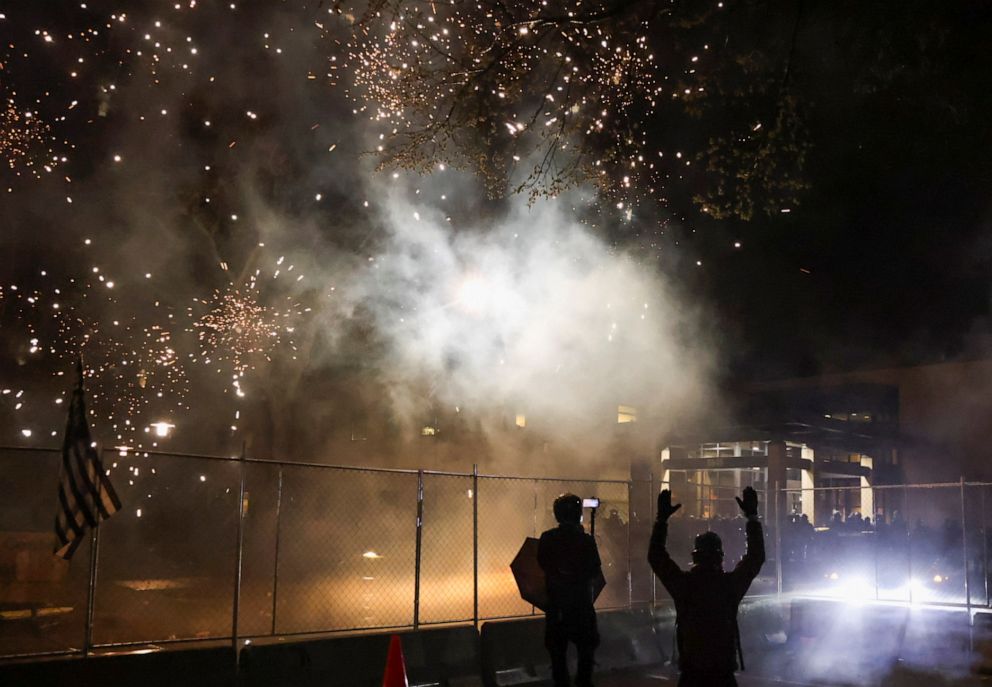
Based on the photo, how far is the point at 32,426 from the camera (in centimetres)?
1830

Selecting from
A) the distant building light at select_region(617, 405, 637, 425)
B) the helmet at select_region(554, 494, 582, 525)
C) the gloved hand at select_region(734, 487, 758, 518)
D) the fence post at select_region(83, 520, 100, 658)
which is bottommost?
the fence post at select_region(83, 520, 100, 658)

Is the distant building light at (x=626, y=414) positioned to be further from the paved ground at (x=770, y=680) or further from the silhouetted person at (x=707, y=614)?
the silhouetted person at (x=707, y=614)

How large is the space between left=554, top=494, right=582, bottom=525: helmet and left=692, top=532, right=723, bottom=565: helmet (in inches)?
69.1

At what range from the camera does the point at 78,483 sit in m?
6.13

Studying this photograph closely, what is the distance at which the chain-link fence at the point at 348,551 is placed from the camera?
1180 centimetres

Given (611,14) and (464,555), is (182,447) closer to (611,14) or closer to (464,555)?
(464,555)

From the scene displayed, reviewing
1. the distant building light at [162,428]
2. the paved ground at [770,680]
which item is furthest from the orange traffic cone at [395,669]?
the distant building light at [162,428]

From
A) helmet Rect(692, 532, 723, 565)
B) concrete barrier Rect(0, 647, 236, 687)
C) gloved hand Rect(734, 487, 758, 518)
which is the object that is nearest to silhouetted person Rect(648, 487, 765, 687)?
helmet Rect(692, 532, 723, 565)

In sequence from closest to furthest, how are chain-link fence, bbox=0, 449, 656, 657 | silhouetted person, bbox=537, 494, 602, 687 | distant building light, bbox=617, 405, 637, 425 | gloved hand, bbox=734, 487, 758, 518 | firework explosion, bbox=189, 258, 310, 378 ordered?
gloved hand, bbox=734, 487, 758, 518 < silhouetted person, bbox=537, 494, 602, 687 < chain-link fence, bbox=0, 449, 656, 657 < firework explosion, bbox=189, 258, 310, 378 < distant building light, bbox=617, 405, 637, 425

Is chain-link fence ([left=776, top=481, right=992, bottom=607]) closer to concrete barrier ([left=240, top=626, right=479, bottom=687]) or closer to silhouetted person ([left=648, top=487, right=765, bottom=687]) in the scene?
concrete barrier ([left=240, top=626, right=479, bottom=687])

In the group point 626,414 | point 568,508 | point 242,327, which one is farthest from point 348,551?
point 568,508

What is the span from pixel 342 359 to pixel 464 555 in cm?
604

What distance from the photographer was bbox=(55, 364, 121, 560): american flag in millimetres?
6094

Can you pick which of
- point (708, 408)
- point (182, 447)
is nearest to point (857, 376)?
point (708, 408)
